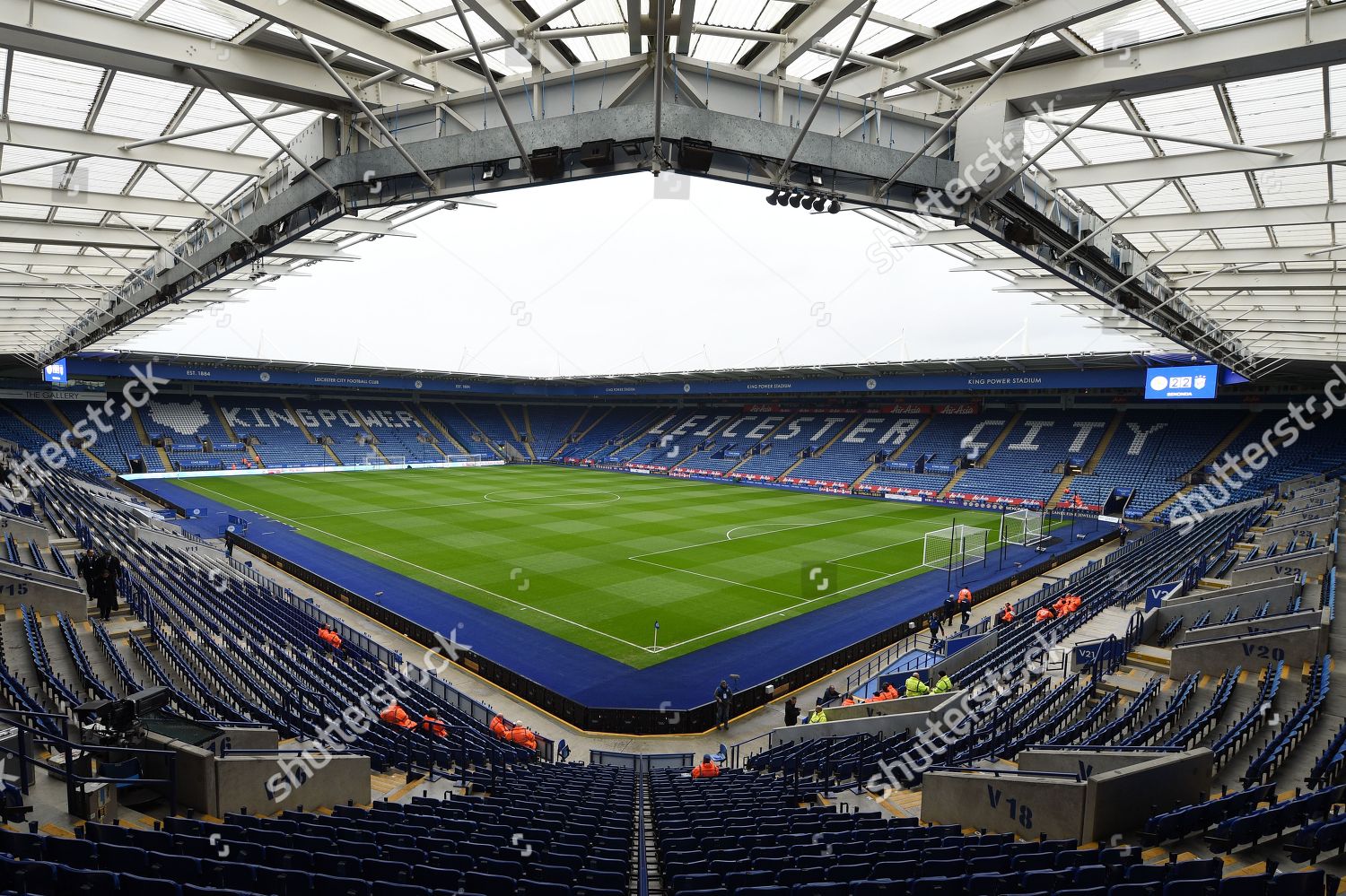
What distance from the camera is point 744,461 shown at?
62562 mm

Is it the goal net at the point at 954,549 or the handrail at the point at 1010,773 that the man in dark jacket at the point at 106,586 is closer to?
the handrail at the point at 1010,773

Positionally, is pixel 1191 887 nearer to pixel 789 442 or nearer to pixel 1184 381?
pixel 1184 381

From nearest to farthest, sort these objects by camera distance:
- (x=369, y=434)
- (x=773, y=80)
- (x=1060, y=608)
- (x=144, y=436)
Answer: (x=773, y=80)
(x=1060, y=608)
(x=144, y=436)
(x=369, y=434)

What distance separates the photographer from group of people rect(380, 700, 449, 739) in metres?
12.6

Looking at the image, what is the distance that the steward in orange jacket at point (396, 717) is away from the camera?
1262cm

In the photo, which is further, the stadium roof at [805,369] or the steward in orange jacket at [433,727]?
the stadium roof at [805,369]

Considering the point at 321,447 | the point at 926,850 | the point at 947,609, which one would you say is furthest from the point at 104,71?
the point at 321,447

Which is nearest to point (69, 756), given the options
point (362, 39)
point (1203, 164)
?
point (362, 39)

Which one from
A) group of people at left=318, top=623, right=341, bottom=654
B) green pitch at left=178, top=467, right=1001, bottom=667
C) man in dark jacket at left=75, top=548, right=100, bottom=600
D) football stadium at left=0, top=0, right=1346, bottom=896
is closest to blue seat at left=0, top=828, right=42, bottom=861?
football stadium at left=0, top=0, right=1346, bottom=896

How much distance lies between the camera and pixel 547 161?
8320mm

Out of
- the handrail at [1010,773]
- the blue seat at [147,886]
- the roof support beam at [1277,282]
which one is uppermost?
the roof support beam at [1277,282]

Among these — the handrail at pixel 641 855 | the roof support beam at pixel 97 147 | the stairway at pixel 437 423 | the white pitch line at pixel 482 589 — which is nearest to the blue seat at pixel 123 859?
the handrail at pixel 641 855

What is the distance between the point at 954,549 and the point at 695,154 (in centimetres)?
2939

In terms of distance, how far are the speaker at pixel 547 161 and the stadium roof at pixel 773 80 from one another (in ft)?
2.39
